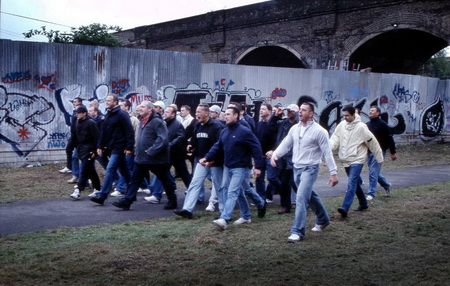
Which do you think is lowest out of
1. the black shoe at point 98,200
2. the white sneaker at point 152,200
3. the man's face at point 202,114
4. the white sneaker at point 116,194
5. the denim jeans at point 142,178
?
the white sneaker at point 116,194

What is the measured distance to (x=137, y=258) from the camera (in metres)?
6.18

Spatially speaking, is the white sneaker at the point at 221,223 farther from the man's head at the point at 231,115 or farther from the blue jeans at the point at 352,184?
the blue jeans at the point at 352,184

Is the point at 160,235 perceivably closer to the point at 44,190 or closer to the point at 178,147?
the point at 178,147

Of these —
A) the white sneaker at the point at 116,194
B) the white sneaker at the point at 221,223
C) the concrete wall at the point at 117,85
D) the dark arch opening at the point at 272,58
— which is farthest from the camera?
the dark arch opening at the point at 272,58

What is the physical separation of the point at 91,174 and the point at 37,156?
523cm

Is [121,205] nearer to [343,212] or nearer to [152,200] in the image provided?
[152,200]

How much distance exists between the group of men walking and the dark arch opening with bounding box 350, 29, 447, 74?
18.2 metres

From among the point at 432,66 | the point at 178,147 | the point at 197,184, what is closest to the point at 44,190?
the point at 178,147

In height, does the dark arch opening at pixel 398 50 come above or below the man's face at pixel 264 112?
above

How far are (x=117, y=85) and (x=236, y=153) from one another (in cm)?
891

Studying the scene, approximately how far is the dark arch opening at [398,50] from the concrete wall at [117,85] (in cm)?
581

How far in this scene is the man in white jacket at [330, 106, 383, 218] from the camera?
8.93 meters

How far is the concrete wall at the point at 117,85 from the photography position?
1452cm

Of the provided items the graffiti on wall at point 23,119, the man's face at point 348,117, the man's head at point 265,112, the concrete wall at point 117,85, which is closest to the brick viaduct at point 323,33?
the concrete wall at point 117,85
